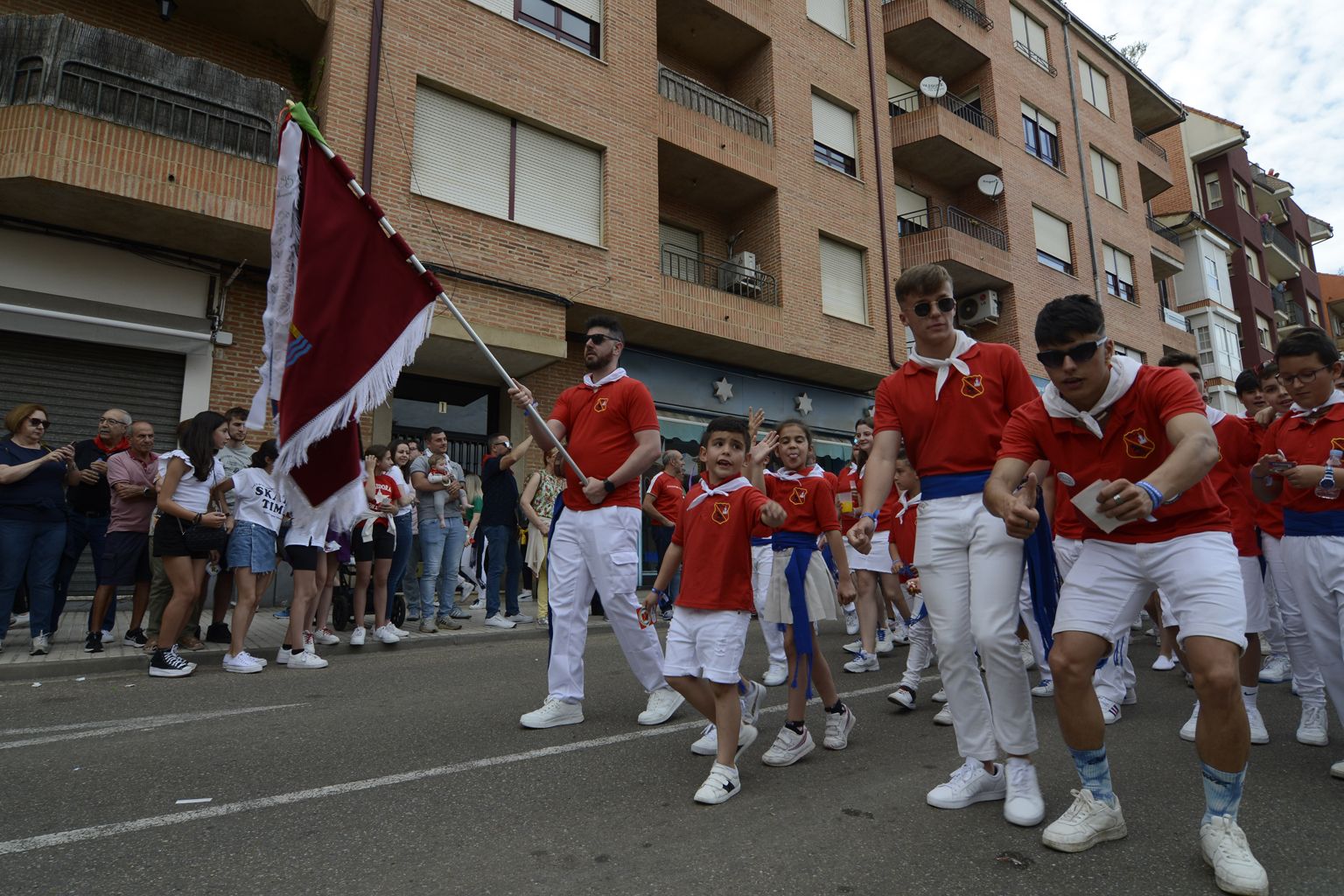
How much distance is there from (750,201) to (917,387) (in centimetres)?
1413

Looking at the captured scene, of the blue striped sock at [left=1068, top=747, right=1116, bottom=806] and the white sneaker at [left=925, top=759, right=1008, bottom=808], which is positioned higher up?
the blue striped sock at [left=1068, top=747, right=1116, bottom=806]

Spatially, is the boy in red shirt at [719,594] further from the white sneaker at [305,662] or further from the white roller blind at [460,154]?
the white roller blind at [460,154]

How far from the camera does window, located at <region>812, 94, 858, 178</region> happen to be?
58.9ft

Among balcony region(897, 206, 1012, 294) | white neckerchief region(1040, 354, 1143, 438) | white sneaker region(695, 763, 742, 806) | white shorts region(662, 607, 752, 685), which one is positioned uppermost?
balcony region(897, 206, 1012, 294)

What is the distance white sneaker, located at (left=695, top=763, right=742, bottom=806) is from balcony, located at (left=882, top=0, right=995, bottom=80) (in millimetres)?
22007

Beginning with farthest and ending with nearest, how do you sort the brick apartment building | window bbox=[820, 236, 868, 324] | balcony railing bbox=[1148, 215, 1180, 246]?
the brick apartment building, balcony railing bbox=[1148, 215, 1180, 246], window bbox=[820, 236, 868, 324]

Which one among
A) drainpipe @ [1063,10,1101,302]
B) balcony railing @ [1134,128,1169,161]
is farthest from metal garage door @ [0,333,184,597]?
balcony railing @ [1134,128,1169,161]

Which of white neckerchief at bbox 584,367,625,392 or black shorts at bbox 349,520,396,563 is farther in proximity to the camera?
black shorts at bbox 349,520,396,563

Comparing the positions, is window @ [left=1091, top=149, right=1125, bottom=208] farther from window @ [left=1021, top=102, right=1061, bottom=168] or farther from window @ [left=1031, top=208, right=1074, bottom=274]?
window @ [left=1031, top=208, right=1074, bottom=274]

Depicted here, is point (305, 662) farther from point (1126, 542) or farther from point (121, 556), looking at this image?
point (1126, 542)

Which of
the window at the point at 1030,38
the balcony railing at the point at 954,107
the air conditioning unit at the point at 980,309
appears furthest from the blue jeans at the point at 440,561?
the window at the point at 1030,38

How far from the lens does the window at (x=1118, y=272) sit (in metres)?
25.9

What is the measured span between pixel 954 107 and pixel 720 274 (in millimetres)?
10881

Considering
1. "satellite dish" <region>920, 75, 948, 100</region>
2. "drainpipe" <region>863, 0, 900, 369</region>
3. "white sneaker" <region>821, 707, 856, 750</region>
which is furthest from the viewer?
"satellite dish" <region>920, 75, 948, 100</region>
